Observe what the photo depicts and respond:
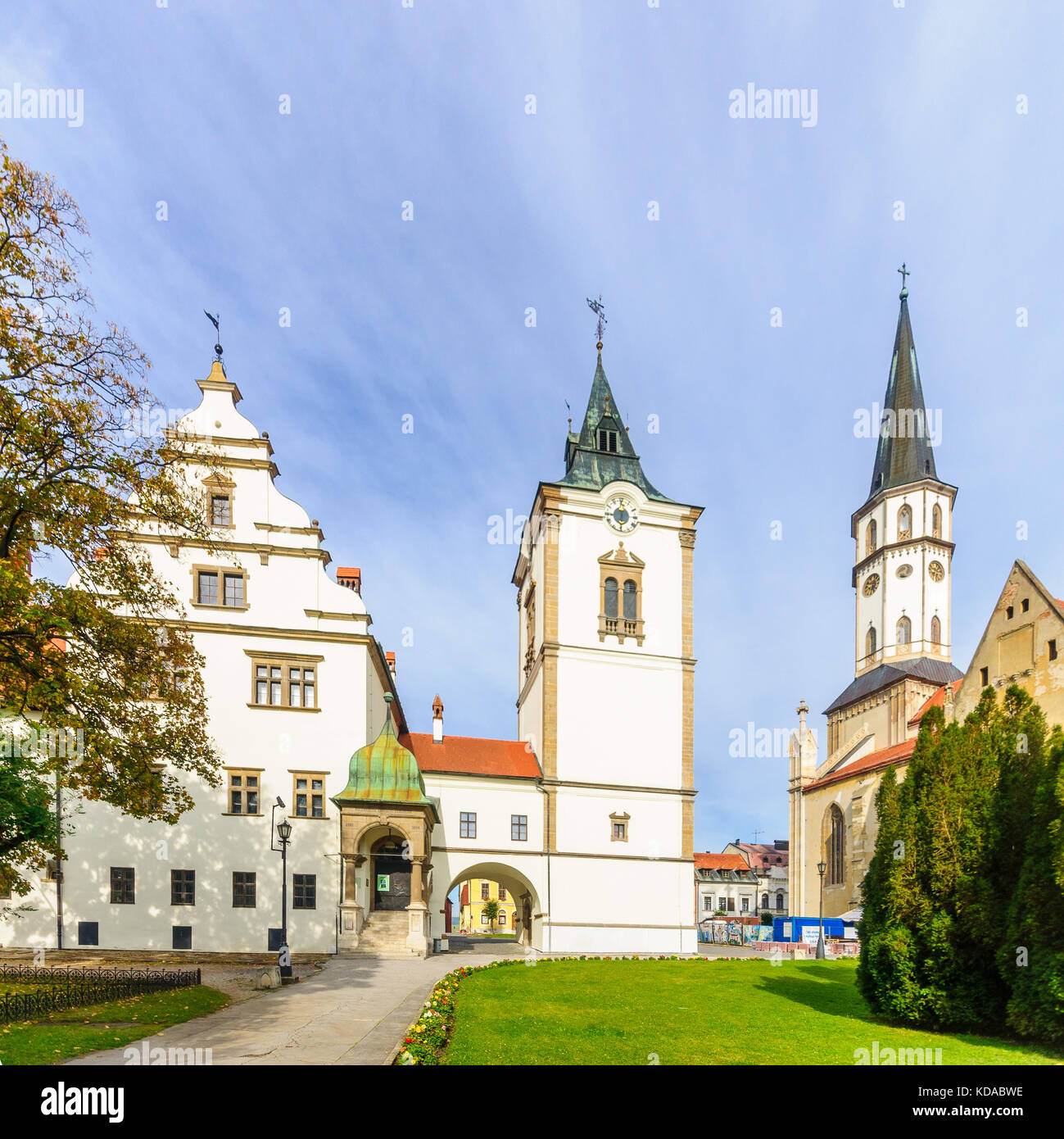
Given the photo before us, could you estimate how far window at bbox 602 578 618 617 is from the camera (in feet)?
128

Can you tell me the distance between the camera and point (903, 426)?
212 ft

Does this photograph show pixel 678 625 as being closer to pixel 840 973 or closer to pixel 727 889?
pixel 840 973

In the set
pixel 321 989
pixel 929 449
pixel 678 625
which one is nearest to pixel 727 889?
pixel 929 449

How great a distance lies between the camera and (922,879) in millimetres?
14711

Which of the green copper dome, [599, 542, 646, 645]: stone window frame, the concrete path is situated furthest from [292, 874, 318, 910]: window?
[599, 542, 646, 645]: stone window frame

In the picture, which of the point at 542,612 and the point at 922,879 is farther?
the point at 542,612

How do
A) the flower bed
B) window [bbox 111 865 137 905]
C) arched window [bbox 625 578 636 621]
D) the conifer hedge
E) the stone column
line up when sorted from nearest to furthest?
the flower bed, the conifer hedge, window [bbox 111 865 137 905], the stone column, arched window [bbox 625 578 636 621]

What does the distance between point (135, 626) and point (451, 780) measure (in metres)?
22.2

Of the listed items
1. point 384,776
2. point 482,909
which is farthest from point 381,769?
point 482,909

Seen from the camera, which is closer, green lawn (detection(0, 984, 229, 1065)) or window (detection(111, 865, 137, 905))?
green lawn (detection(0, 984, 229, 1065))

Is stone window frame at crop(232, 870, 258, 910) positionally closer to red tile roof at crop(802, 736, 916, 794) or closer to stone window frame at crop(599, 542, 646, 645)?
stone window frame at crop(599, 542, 646, 645)

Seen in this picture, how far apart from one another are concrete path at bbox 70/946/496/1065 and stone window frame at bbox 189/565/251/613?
47.2ft

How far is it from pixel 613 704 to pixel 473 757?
6994 millimetres
